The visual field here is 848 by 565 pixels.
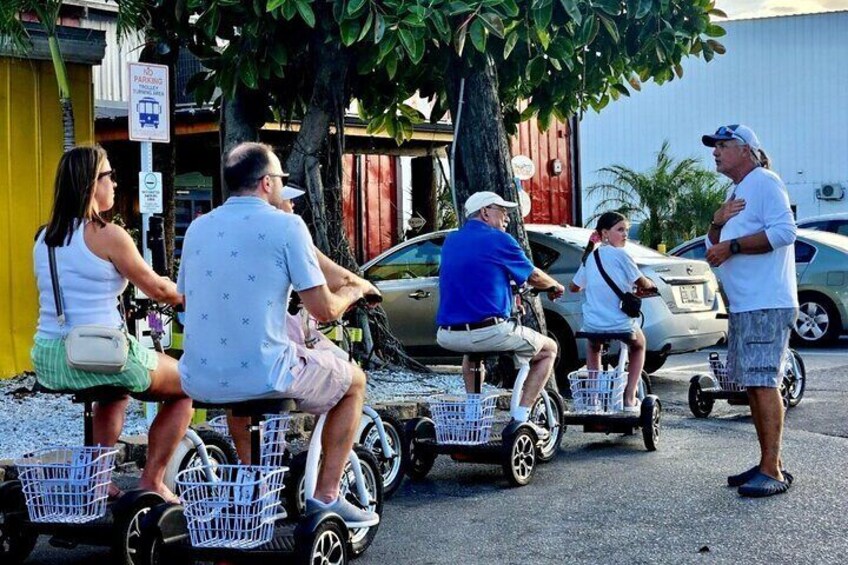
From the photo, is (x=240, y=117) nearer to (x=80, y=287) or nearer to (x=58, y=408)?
(x=58, y=408)

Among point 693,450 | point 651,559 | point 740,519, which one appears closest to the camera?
point 651,559

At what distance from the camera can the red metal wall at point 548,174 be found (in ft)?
76.2

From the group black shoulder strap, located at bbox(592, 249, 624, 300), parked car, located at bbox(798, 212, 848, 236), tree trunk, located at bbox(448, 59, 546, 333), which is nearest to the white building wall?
parked car, located at bbox(798, 212, 848, 236)

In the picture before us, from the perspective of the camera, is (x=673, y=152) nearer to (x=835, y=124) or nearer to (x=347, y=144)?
(x=835, y=124)

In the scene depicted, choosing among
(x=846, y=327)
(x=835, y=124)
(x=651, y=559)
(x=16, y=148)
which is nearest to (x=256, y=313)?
(x=651, y=559)

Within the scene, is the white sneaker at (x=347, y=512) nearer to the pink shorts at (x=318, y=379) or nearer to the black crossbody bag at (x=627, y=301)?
the pink shorts at (x=318, y=379)

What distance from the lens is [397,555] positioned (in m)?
6.29

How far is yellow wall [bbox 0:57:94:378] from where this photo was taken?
11914mm

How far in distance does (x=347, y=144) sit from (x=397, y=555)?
42.1 feet

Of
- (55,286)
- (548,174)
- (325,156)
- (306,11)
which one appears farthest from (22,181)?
(548,174)

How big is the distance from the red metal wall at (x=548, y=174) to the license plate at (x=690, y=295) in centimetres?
1021

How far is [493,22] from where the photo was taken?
984 centimetres


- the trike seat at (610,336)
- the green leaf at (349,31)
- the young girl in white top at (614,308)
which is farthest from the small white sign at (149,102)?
the trike seat at (610,336)

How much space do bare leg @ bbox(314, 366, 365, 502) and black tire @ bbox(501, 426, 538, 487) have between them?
243cm
